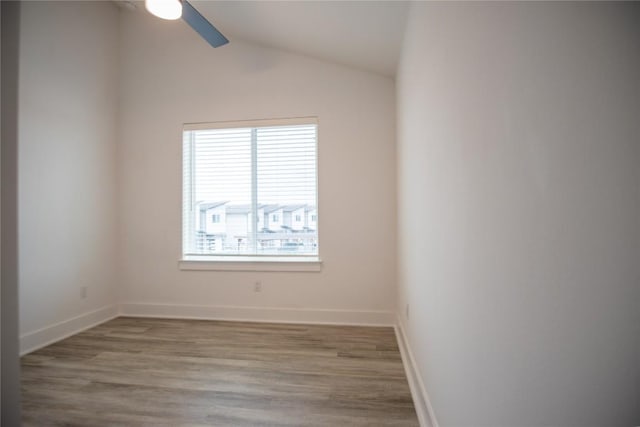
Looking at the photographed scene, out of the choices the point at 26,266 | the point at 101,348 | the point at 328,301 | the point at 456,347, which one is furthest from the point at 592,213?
the point at 26,266

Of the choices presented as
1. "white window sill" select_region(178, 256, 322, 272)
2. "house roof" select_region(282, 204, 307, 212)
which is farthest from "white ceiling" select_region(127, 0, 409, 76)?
"white window sill" select_region(178, 256, 322, 272)

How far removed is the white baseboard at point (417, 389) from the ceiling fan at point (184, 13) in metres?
2.51

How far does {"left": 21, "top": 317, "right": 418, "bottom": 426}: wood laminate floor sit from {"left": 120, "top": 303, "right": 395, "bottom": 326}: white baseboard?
147 millimetres

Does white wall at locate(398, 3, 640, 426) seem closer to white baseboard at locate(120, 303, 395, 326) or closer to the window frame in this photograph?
white baseboard at locate(120, 303, 395, 326)

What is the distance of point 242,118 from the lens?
321 centimetres

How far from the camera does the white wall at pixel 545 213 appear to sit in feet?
1.58

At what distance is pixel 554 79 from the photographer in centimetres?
56

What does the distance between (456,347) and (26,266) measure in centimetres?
317

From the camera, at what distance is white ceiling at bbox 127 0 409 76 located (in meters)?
2.08

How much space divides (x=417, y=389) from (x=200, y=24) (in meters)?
2.70

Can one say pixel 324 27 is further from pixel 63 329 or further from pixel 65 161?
pixel 63 329

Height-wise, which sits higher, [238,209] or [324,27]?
[324,27]

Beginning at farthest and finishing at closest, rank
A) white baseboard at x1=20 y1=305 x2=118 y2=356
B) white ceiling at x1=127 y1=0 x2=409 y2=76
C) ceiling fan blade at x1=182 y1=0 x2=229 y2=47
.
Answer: white baseboard at x1=20 y1=305 x2=118 y2=356 → white ceiling at x1=127 y1=0 x2=409 y2=76 → ceiling fan blade at x1=182 y1=0 x2=229 y2=47

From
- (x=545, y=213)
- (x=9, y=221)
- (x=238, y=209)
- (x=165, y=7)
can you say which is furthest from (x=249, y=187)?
(x=545, y=213)
